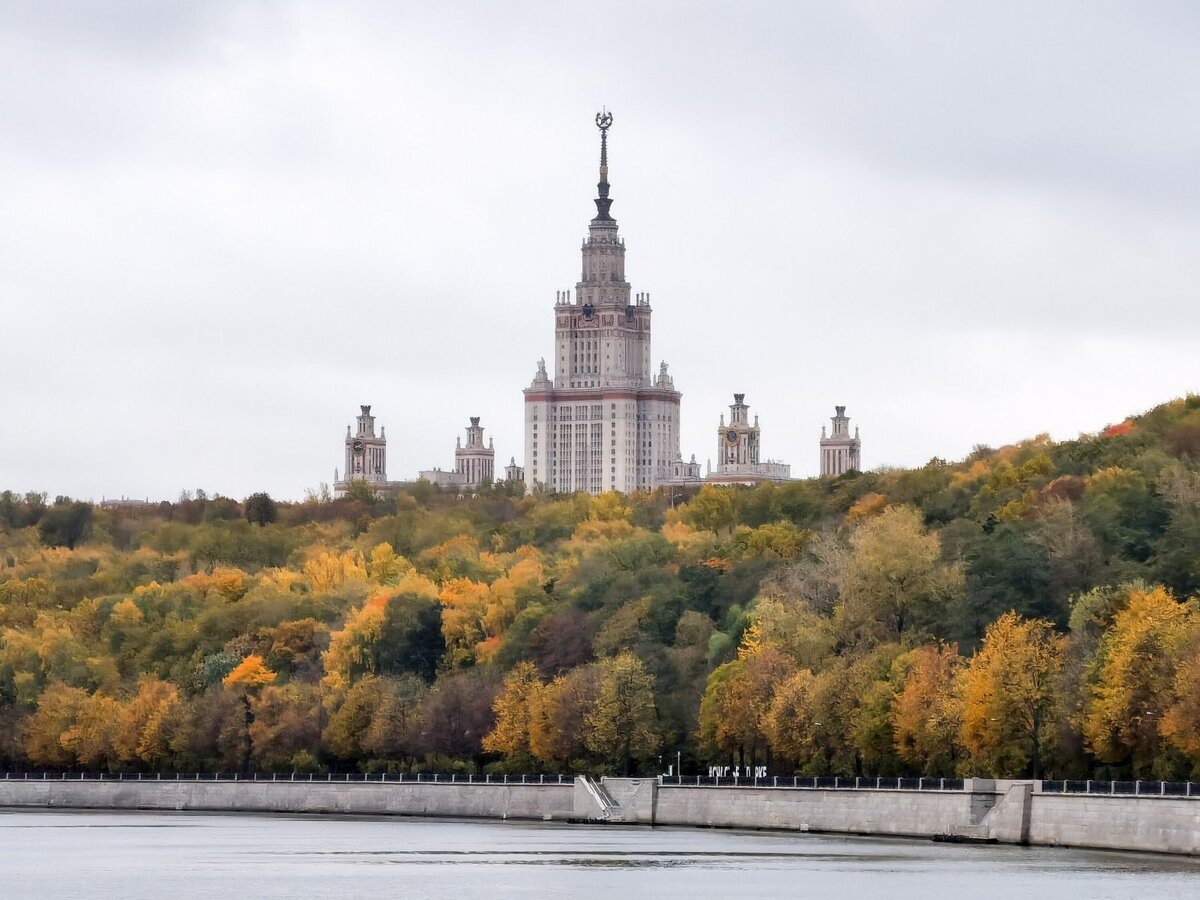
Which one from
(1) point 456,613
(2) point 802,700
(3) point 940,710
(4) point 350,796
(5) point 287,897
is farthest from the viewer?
(1) point 456,613

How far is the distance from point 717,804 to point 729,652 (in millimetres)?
18145

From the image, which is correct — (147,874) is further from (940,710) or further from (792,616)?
(792,616)

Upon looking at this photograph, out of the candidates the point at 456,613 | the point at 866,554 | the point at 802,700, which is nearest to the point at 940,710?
the point at 802,700

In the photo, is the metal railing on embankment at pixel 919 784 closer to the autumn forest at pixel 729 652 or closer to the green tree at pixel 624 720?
the autumn forest at pixel 729 652

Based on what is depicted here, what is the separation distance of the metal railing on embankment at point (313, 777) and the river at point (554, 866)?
10309 millimetres

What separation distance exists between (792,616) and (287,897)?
169ft

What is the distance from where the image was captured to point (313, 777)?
151625mm

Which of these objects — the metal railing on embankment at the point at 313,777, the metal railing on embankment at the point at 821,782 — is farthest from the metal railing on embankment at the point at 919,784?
the metal railing on embankment at the point at 313,777

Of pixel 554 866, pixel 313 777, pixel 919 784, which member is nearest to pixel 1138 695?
pixel 919 784

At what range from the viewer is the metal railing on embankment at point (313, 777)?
14025 cm

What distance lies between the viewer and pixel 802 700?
4993 inches

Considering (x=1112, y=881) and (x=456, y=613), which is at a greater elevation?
(x=456, y=613)

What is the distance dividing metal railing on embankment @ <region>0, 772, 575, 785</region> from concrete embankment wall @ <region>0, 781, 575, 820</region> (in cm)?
48

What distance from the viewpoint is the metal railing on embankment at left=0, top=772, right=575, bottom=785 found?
460 ft
